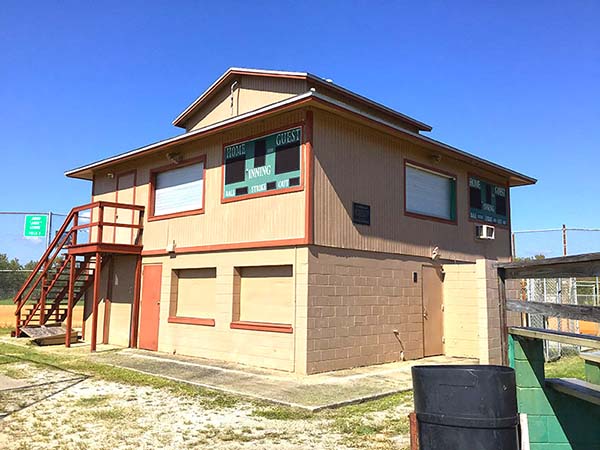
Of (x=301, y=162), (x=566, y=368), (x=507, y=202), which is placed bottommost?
(x=566, y=368)

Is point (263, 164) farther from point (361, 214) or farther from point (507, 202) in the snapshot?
point (507, 202)

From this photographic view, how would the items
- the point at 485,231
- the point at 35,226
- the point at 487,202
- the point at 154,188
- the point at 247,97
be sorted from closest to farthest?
the point at 247,97 → the point at 154,188 → the point at 485,231 → the point at 487,202 → the point at 35,226

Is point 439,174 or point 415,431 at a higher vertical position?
point 439,174

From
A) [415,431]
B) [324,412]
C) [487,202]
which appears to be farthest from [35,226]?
[415,431]

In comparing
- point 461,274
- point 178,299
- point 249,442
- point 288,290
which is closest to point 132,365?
point 178,299

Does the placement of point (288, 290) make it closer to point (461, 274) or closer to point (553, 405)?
point (461, 274)

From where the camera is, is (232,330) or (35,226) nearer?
(232,330)

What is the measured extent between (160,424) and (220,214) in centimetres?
642

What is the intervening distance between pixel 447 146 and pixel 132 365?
9.30 metres

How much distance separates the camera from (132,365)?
35.9 ft

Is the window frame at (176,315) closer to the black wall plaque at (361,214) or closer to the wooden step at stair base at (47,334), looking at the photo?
the black wall plaque at (361,214)

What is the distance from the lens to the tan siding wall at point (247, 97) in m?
12.2

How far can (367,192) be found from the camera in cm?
1159

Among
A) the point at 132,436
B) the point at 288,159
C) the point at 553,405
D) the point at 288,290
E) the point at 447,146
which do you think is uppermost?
the point at 447,146
